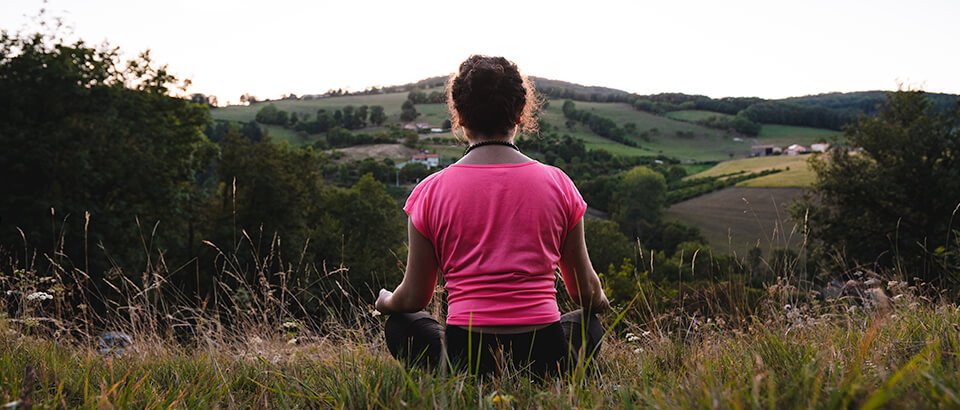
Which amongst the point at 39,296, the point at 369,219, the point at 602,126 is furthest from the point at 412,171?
the point at 39,296

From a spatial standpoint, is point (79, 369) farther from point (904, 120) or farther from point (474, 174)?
point (904, 120)

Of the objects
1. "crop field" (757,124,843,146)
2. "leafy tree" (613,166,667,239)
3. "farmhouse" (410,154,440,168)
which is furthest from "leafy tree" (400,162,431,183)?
"crop field" (757,124,843,146)

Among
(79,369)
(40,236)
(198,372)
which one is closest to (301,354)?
(198,372)

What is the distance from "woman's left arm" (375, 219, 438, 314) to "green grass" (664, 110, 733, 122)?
360ft

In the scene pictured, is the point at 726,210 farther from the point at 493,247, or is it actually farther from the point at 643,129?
the point at 493,247

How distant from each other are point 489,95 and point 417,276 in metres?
0.78

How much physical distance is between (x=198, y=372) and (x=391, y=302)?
949mm

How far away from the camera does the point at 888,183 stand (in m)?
27.2

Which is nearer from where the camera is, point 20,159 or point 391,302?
point 391,302

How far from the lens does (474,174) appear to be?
2707mm

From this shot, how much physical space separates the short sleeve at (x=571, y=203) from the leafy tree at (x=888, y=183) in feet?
84.5

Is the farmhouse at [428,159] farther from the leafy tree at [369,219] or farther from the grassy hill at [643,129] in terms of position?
the leafy tree at [369,219]

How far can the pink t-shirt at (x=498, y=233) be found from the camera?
8.73 ft

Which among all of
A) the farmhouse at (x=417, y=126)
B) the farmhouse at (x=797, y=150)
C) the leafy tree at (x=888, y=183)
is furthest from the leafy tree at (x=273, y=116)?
the leafy tree at (x=888, y=183)
